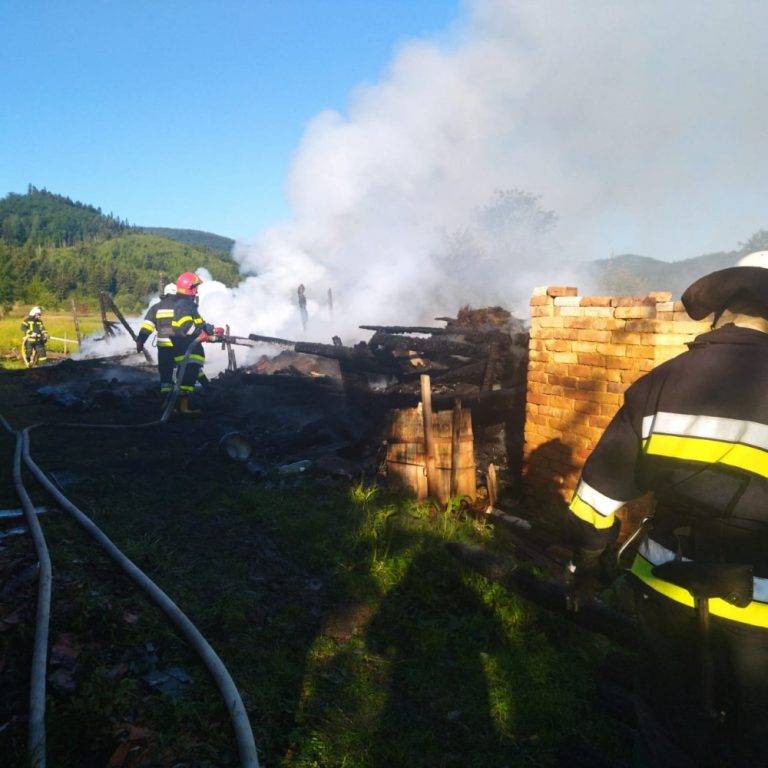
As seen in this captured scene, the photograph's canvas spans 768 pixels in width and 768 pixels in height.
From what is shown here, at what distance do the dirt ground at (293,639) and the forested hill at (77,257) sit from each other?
33769mm

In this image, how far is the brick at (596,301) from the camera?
4.60 metres

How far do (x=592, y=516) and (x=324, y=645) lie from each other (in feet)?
6.38

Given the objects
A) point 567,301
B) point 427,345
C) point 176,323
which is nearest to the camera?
point 567,301

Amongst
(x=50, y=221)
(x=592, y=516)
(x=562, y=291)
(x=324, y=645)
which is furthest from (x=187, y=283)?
(x=50, y=221)

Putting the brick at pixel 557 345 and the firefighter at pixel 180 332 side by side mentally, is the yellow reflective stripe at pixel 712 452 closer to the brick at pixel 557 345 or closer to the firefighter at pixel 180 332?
the brick at pixel 557 345

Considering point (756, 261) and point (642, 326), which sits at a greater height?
point (756, 261)

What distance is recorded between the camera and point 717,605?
1.83 meters

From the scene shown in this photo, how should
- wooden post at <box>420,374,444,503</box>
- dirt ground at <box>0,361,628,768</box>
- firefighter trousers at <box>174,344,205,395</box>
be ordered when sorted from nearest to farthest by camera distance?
dirt ground at <box>0,361,628,768</box> → wooden post at <box>420,374,444,503</box> → firefighter trousers at <box>174,344,205,395</box>

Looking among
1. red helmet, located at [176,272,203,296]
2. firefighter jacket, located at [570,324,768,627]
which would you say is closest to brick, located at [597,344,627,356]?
firefighter jacket, located at [570,324,768,627]

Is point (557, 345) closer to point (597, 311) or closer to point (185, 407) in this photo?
point (597, 311)

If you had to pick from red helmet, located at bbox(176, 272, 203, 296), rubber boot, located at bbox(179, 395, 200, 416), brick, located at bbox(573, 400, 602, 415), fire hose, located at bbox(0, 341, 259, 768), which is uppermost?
red helmet, located at bbox(176, 272, 203, 296)

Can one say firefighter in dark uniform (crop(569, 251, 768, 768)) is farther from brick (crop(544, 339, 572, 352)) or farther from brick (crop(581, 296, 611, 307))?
brick (crop(544, 339, 572, 352))

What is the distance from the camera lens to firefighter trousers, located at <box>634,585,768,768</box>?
1.79m

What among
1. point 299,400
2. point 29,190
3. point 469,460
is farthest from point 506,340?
point 29,190
